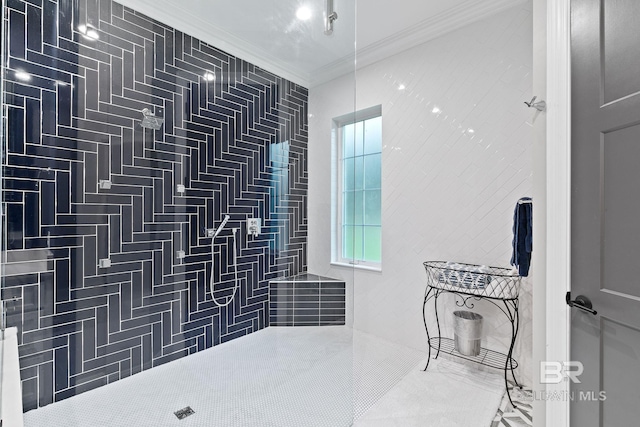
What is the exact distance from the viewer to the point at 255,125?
2.77 meters

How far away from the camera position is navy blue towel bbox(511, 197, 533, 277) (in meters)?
1.74

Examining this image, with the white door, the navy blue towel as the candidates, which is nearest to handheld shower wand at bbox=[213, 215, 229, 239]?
the navy blue towel

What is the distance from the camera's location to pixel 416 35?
2.49m

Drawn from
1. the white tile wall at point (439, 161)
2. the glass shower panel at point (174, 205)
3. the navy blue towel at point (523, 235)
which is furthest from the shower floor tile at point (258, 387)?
the navy blue towel at point (523, 235)

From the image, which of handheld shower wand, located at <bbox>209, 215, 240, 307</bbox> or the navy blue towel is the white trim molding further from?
handheld shower wand, located at <bbox>209, 215, 240, 307</bbox>

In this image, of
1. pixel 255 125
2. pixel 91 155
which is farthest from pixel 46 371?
pixel 255 125

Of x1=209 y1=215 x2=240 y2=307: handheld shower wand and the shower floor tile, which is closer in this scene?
the shower floor tile

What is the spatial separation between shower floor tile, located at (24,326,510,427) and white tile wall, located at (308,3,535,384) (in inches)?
20.5

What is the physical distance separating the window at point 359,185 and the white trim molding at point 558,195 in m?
1.63

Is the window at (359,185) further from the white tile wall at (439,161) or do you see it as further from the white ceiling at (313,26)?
the white ceiling at (313,26)

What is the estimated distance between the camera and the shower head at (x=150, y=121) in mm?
2156

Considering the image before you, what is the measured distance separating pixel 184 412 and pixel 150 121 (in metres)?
1.92

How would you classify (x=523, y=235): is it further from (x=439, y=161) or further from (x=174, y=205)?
(x=174, y=205)

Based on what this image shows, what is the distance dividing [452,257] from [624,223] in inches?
53.5
